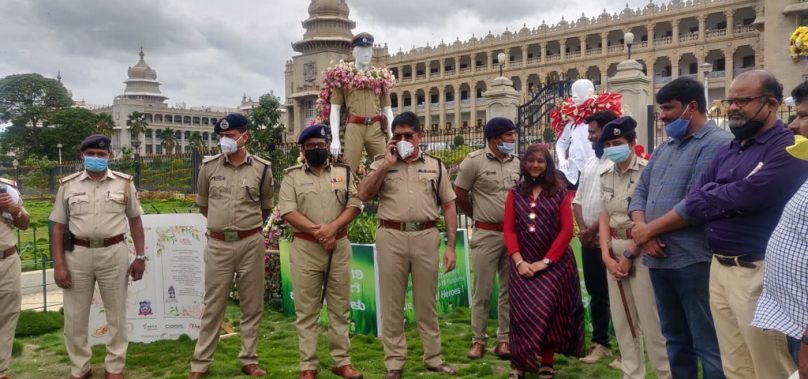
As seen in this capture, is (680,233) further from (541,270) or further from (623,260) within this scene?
(541,270)

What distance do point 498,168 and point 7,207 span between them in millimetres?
3952

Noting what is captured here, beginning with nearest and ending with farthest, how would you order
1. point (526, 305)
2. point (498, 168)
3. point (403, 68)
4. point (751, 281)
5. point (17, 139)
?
1. point (751, 281)
2. point (526, 305)
3. point (498, 168)
4. point (17, 139)
5. point (403, 68)

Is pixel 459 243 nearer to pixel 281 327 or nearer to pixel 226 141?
pixel 281 327

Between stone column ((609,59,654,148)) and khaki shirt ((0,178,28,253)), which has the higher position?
stone column ((609,59,654,148))

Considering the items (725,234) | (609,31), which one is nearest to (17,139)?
(609,31)

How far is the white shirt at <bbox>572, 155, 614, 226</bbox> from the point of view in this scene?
4.66m

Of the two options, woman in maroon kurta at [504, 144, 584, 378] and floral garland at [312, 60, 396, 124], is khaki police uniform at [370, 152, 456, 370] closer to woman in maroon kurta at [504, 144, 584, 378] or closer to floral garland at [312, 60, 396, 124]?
woman in maroon kurta at [504, 144, 584, 378]

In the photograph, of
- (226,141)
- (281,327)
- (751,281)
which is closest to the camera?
(751,281)

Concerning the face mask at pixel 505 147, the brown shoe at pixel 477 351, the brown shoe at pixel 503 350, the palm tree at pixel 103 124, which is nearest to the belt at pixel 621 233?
the face mask at pixel 505 147

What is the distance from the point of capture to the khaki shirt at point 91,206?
4805 mm

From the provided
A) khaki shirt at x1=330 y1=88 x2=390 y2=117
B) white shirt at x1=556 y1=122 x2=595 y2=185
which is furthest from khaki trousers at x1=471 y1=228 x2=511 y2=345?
khaki shirt at x1=330 y1=88 x2=390 y2=117

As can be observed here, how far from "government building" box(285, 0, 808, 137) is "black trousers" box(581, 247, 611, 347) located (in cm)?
3521

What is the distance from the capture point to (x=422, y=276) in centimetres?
477

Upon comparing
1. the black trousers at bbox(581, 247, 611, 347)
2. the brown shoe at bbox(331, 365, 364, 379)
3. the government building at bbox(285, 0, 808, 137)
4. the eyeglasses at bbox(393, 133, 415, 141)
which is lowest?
the brown shoe at bbox(331, 365, 364, 379)
